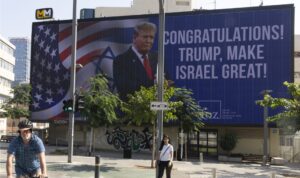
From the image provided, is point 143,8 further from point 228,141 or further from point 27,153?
point 27,153

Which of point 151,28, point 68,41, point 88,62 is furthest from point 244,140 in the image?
point 68,41

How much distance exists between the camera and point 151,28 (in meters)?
38.2

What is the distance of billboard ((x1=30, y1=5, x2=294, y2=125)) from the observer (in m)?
34.7

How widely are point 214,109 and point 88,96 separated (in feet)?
38.6

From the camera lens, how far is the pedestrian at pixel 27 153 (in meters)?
6.63

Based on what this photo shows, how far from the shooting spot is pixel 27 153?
680cm

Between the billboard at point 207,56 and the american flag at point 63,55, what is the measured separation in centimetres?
8

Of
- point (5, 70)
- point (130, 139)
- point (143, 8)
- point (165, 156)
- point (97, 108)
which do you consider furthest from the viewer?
point (5, 70)

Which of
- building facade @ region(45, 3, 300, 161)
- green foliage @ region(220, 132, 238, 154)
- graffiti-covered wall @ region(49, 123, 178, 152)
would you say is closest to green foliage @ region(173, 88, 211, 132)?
building facade @ region(45, 3, 300, 161)

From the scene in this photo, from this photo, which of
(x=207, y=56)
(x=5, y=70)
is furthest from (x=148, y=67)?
(x=5, y=70)

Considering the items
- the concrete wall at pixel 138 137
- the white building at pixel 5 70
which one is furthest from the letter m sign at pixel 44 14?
the white building at pixel 5 70

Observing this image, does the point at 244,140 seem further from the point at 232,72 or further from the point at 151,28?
the point at 151,28

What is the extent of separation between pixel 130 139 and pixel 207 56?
8.89m

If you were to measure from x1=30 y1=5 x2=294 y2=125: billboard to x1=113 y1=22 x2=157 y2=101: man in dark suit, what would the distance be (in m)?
0.09
